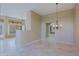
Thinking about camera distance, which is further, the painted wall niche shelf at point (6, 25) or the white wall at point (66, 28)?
the painted wall niche shelf at point (6, 25)

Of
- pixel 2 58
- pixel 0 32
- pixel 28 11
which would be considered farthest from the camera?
pixel 0 32

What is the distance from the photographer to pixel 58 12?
29.7ft

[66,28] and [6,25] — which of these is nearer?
[66,28]

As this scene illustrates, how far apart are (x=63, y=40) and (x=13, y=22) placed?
5.16m

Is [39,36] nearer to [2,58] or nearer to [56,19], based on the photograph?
[56,19]

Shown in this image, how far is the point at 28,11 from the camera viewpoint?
317 inches

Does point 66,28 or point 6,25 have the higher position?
point 6,25

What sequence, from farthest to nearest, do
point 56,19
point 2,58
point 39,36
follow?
point 39,36 < point 56,19 < point 2,58

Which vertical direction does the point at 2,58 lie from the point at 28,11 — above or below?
below

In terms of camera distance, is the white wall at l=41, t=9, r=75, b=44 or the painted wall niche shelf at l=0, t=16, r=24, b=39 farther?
the painted wall niche shelf at l=0, t=16, r=24, b=39

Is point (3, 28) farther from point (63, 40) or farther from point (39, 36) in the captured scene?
point (63, 40)

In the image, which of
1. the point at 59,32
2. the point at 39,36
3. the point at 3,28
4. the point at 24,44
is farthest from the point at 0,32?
the point at 59,32

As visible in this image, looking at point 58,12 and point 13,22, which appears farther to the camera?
point 13,22

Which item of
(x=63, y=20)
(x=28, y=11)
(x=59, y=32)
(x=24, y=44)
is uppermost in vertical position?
(x=28, y=11)
